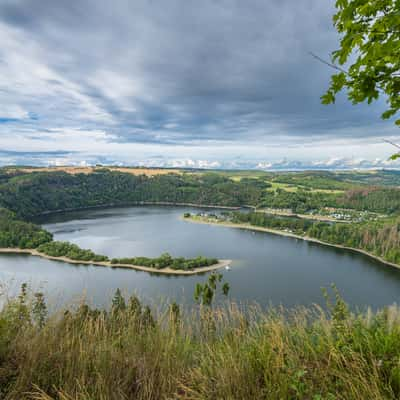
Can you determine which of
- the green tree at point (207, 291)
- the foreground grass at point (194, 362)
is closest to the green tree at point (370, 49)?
the foreground grass at point (194, 362)

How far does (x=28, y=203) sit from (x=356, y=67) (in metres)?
127

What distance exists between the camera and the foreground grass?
1808 millimetres

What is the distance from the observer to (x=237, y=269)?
132 ft

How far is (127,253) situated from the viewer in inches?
1957

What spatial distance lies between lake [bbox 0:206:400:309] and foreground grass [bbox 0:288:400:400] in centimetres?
1470

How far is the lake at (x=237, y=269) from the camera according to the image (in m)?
31.0

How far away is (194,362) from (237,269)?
39.4 m

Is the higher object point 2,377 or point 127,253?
point 2,377

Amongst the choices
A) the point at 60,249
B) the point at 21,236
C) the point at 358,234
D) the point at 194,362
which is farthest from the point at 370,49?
the point at 21,236

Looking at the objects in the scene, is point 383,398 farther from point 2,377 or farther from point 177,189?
point 177,189

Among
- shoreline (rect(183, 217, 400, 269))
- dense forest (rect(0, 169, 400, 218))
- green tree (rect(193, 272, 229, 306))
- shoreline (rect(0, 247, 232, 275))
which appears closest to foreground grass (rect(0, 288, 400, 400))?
green tree (rect(193, 272, 229, 306))

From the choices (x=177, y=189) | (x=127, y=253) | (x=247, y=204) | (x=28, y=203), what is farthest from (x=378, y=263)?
(x=28, y=203)

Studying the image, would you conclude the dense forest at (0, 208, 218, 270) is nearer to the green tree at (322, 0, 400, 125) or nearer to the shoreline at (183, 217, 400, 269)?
the shoreline at (183, 217, 400, 269)

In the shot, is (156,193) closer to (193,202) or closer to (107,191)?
(193,202)
